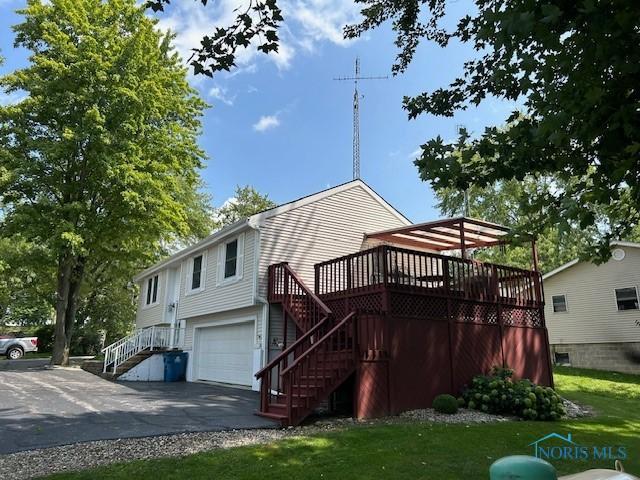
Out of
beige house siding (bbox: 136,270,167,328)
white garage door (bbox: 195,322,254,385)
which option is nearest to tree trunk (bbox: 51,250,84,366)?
beige house siding (bbox: 136,270,167,328)

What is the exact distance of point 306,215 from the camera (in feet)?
46.2

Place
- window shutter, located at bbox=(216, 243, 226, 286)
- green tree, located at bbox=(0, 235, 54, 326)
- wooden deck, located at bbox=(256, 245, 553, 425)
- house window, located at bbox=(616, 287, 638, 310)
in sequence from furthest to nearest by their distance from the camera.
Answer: green tree, located at bbox=(0, 235, 54, 326)
house window, located at bbox=(616, 287, 638, 310)
window shutter, located at bbox=(216, 243, 226, 286)
wooden deck, located at bbox=(256, 245, 553, 425)

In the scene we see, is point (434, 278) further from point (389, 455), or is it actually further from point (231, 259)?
point (231, 259)

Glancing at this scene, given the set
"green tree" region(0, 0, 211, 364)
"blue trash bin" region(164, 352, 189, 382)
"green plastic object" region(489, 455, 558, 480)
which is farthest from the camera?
"green tree" region(0, 0, 211, 364)

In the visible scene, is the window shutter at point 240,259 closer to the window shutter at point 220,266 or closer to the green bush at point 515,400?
the window shutter at point 220,266

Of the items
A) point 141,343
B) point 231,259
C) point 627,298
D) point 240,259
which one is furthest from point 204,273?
point 627,298

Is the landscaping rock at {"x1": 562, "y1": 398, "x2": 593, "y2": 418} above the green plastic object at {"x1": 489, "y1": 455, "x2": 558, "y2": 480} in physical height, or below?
below

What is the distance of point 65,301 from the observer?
19.4 meters

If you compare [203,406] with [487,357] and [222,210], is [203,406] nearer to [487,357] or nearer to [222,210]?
[487,357]

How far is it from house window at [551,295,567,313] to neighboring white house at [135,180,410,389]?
9.81 metres

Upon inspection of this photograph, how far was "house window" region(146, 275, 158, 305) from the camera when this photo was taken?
21212 mm

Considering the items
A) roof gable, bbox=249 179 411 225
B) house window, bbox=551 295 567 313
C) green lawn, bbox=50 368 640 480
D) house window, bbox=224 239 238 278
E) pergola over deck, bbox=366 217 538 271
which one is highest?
roof gable, bbox=249 179 411 225

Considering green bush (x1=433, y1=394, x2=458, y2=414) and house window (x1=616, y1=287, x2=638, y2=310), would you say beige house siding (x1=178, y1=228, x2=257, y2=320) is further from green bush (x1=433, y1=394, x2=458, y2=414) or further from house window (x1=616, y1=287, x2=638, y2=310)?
house window (x1=616, y1=287, x2=638, y2=310)

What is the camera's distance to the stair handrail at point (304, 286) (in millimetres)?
10164
